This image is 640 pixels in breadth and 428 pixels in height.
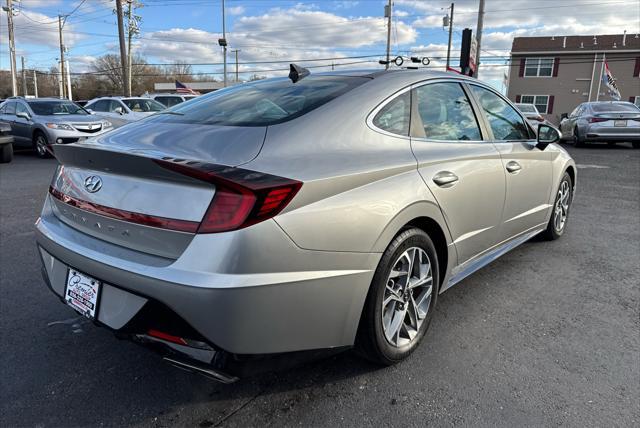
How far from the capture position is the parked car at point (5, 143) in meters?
10.7

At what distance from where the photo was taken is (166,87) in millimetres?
59781

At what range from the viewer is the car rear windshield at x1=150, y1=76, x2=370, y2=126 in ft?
7.95

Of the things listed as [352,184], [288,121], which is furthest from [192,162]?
[352,184]

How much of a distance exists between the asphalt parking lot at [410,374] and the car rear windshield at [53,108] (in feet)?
33.8

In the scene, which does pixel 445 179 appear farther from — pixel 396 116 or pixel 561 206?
pixel 561 206

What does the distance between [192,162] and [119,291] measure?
0.63 m

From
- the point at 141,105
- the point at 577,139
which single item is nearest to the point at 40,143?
the point at 141,105

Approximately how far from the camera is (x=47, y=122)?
1184 centimetres

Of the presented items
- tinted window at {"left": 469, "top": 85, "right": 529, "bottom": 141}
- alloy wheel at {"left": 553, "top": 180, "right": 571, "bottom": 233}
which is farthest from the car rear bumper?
alloy wheel at {"left": 553, "top": 180, "right": 571, "bottom": 233}

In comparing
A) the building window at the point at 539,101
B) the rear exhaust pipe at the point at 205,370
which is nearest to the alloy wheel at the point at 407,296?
the rear exhaust pipe at the point at 205,370

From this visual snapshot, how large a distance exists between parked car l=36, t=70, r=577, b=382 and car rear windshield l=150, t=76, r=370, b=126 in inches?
0.7

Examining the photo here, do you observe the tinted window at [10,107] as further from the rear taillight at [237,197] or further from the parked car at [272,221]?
the rear taillight at [237,197]

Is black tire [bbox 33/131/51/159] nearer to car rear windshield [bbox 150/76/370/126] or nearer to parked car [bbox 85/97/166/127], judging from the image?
parked car [bbox 85/97/166/127]

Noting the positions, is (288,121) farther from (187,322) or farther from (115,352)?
(115,352)
